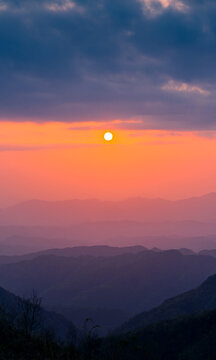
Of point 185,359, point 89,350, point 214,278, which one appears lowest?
point 185,359

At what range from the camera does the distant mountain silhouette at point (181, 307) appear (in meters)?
115

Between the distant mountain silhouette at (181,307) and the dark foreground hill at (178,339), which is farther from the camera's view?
the distant mountain silhouette at (181,307)

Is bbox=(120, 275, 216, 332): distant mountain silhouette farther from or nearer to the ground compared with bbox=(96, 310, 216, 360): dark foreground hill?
farther from the ground

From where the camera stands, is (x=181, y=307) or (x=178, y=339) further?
(x=181, y=307)

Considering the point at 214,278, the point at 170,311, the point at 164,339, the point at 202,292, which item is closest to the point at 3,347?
the point at 164,339

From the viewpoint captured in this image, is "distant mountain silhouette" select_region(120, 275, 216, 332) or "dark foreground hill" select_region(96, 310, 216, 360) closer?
"dark foreground hill" select_region(96, 310, 216, 360)

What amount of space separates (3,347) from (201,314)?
58756 mm

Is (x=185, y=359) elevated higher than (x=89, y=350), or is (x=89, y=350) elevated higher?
(x=89, y=350)

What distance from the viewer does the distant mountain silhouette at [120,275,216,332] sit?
376 feet

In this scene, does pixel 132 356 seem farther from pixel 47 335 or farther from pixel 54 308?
pixel 54 308

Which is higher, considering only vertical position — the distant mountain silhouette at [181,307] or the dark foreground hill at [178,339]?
the distant mountain silhouette at [181,307]

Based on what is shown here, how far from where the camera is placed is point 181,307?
12444 centimetres

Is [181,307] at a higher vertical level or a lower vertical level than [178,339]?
higher

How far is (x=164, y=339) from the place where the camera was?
74.8 metres
